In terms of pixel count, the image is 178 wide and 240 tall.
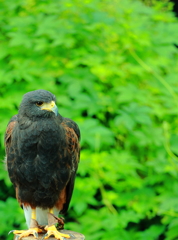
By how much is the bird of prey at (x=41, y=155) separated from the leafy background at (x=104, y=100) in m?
0.91

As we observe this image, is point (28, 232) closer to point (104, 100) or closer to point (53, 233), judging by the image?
point (53, 233)

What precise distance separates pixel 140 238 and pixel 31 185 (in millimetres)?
1605

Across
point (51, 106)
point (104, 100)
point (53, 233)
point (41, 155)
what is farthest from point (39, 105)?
point (104, 100)

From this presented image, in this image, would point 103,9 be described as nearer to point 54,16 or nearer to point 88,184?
point 54,16

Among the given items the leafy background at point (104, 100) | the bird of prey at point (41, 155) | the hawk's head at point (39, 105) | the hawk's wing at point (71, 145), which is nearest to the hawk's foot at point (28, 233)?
the bird of prey at point (41, 155)

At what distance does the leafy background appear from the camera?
4828 millimetres

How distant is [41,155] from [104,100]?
1604 mm

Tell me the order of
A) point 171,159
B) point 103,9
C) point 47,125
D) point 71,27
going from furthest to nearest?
1. point 103,9
2. point 71,27
3. point 171,159
4. point 47,125

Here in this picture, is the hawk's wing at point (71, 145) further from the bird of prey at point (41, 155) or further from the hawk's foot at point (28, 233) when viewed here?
the hawk's foot at point (28, 233)

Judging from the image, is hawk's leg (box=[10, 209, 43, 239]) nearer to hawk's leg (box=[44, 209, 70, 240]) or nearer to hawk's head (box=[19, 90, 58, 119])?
hawk's leg (box=[44, 209, 70, 240])

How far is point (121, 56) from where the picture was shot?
534 centimetres

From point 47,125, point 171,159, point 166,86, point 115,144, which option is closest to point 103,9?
point 166,86

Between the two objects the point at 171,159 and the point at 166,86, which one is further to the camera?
the point at 166,86

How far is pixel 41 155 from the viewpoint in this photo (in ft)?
11.9
